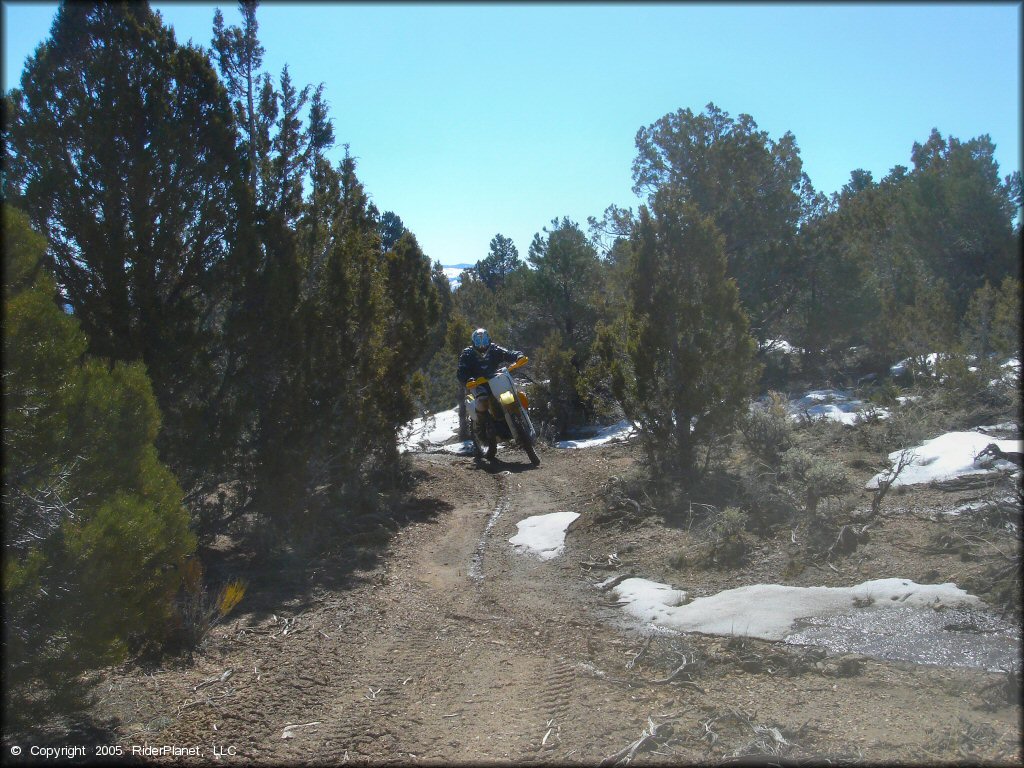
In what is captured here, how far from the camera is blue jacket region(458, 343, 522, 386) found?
11.2m

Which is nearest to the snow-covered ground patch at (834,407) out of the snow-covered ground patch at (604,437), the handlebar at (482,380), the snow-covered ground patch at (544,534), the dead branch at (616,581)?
the snow-covered ground patch at (604,437)

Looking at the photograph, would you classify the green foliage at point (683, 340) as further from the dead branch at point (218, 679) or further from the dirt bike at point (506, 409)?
the dead branch at point (218, 679)

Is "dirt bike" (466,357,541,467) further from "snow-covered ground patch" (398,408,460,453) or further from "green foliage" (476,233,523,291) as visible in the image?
"green foliage" (476,233,523,291)

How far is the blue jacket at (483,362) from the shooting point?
11.2 m

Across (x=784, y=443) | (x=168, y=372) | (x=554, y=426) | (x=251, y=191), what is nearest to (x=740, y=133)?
(x=554, y=426)

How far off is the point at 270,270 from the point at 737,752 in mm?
5176

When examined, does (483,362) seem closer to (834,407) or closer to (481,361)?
(481,361)

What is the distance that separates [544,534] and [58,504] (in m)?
4.77

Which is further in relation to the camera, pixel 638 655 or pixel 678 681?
pixel 638 655

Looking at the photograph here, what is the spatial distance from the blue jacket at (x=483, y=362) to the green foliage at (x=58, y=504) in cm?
746

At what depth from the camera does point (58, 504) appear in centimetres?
359

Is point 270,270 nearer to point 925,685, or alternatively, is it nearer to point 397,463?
point 397,463

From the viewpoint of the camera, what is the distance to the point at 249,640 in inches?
203

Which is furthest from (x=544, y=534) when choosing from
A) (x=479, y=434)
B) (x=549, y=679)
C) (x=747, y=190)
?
(x=747, y=190)
